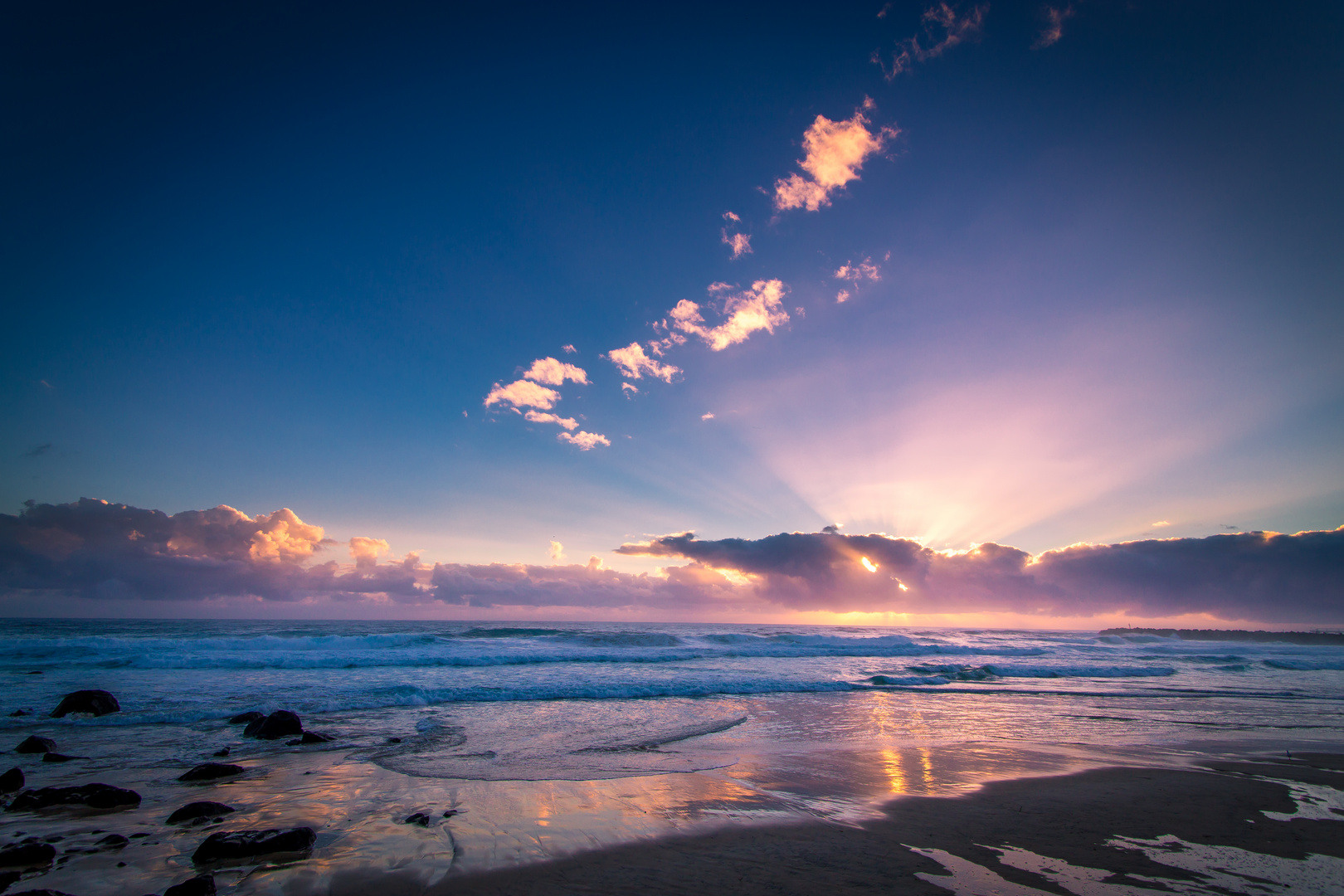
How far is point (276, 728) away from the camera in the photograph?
475 inches

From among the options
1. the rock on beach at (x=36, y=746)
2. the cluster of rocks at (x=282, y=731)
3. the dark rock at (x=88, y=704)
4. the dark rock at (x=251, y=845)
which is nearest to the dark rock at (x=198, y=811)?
the dark rock at (x=251, y=845)

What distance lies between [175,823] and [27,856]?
1346 millimetres

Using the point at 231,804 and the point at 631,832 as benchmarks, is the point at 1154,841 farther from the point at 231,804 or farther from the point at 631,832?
the point at 231,804

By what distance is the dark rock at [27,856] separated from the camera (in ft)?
18.1

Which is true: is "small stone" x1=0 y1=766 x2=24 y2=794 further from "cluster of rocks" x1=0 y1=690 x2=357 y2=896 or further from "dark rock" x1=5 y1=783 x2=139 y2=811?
"dark rock" x1=5 y1=783 x2=139 y2=811

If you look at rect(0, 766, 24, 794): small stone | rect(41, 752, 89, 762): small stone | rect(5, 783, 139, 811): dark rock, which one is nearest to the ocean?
rect(41, 752, 89, 762): small stone

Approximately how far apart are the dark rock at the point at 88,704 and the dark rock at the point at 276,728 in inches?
205

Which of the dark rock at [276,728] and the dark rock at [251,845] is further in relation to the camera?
the dark rock at [276,728]

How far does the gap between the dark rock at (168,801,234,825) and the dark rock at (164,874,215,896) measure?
8.13ft

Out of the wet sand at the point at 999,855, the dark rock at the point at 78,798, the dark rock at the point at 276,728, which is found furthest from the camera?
the dark rock at the point at 276,728

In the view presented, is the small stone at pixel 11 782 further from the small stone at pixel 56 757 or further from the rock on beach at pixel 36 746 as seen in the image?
the rock on beach at pixel 36 746

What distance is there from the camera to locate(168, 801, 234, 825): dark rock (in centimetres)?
681

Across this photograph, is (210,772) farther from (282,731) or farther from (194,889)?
(194,889)

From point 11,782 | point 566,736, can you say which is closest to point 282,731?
point 11,782
